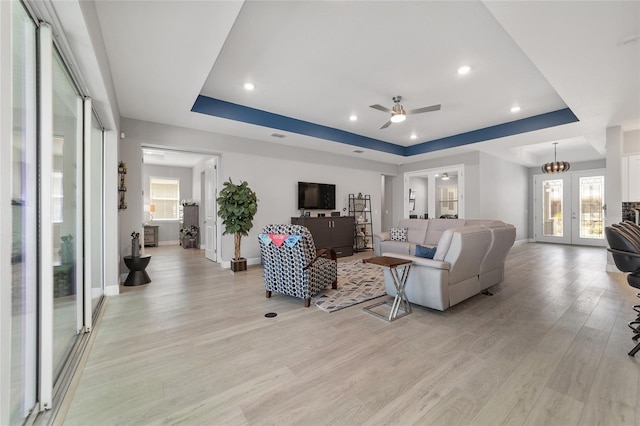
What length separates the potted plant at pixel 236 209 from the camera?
16.6 ft

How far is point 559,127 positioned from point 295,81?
5034mm

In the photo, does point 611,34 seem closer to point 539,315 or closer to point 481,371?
point 539,315

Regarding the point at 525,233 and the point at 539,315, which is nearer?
the point at 539,315

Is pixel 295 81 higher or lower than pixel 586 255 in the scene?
higher

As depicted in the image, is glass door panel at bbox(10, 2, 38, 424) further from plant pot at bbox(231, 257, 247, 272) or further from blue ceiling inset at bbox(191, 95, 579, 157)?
plant pot at bbox(231, 257, 247, 272)

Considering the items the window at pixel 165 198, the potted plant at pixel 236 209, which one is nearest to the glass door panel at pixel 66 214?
the potted plant at pixel 236 209

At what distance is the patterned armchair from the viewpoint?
3.32 meters

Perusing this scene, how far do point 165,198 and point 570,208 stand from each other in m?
13.6

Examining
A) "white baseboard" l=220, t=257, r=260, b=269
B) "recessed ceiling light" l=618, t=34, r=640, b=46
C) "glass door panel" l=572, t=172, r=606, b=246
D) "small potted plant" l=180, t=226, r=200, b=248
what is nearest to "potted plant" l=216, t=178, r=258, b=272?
"white baseboard" l=220, t=257, r=260, b=269

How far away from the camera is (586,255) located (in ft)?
22.5

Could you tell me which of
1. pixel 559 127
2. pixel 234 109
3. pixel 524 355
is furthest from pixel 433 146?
pixel 524 355

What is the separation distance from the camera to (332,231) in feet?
22.0

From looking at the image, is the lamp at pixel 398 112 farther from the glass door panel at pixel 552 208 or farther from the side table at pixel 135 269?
the glass door panel at pixel 552 208

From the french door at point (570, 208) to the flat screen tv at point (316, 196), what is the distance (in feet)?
25.6
